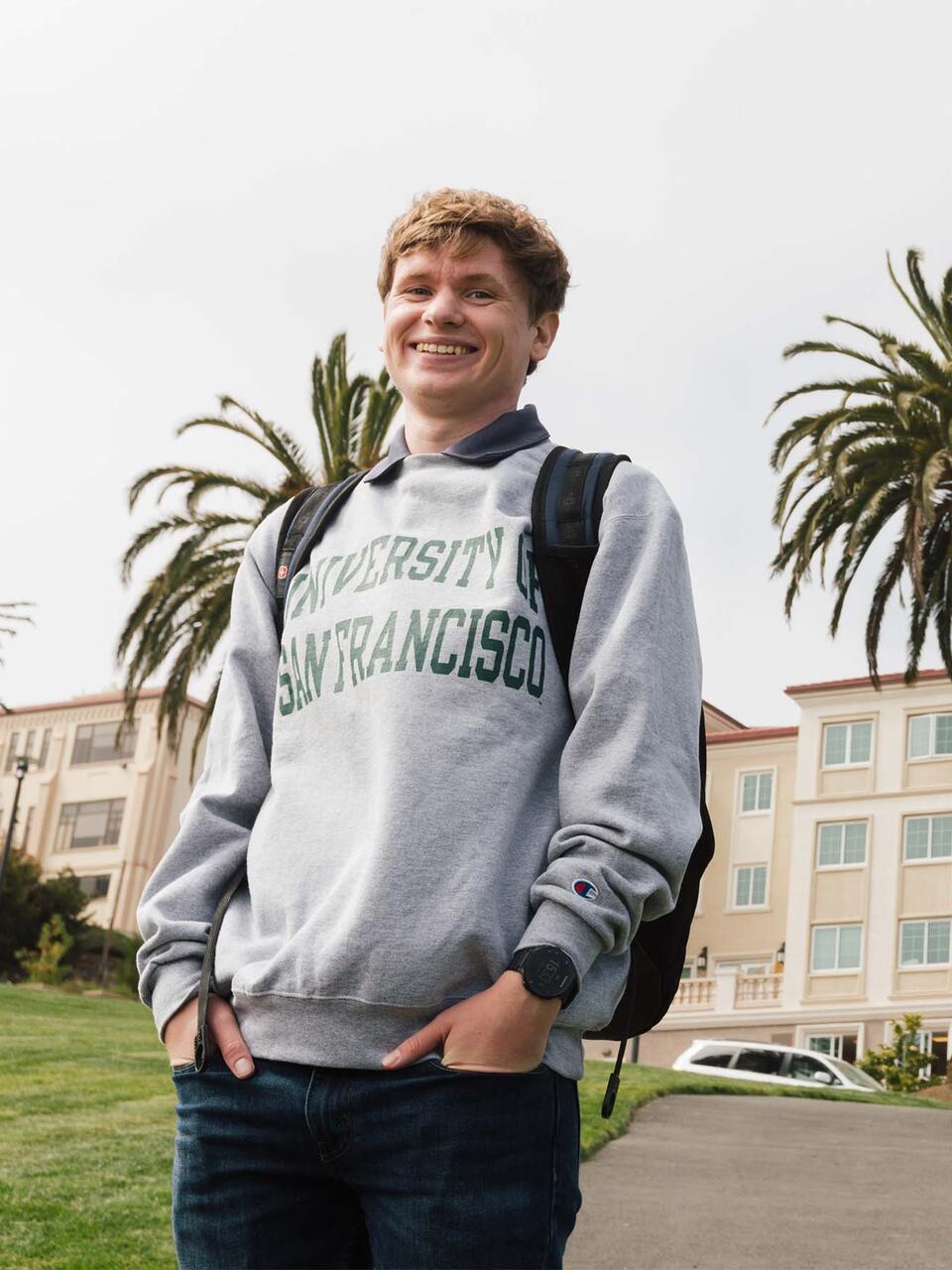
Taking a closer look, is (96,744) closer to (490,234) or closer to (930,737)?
(930,737)

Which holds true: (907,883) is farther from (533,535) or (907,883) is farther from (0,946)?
(533,535)

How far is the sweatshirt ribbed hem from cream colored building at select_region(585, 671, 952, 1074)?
44516 mm

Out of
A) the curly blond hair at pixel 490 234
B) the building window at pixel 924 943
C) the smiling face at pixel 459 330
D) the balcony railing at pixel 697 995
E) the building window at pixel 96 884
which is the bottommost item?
the smiling face at pixel 459 330

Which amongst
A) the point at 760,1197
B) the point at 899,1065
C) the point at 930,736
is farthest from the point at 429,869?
the point at 930,736

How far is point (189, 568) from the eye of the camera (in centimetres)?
2316

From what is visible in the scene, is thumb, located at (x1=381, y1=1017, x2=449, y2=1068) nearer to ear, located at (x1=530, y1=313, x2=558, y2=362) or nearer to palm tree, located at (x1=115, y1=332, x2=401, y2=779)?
ear, located at (x1=530, y1=313, x2=558, y2=362)

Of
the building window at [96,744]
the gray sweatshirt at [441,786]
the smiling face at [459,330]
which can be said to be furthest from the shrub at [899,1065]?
the building window at [96,744]

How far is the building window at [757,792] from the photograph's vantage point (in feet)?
187

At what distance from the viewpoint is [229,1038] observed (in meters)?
2.50

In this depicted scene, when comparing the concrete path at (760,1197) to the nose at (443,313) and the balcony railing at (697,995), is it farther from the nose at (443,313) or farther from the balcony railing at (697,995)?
the balcony railing at (697,995)

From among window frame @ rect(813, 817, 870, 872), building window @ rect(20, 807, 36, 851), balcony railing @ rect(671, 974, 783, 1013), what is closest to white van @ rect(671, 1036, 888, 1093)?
balcony railing @ rect(671, 974, 783, 1013)

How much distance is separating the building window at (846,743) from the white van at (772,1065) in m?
24.1

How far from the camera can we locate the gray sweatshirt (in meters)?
2.43

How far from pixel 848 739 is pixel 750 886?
20.6 ft
